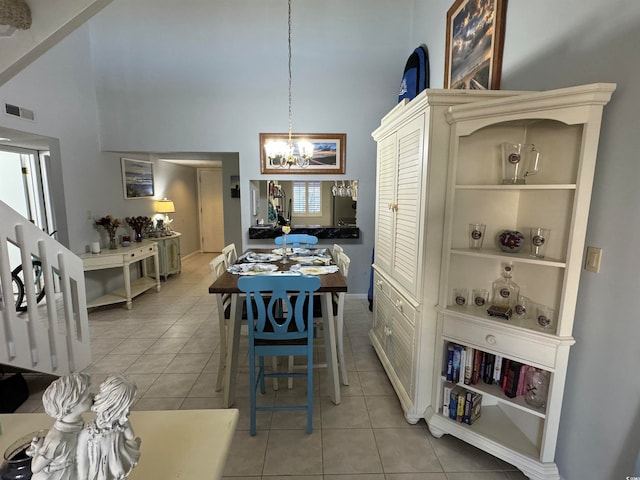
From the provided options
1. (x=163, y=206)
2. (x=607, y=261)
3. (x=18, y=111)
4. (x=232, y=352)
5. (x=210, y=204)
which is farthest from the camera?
(x=210, y=204)

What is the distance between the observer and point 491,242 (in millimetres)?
1838

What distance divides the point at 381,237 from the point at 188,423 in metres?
2.07

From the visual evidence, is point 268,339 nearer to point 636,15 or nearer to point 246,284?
point 246,284

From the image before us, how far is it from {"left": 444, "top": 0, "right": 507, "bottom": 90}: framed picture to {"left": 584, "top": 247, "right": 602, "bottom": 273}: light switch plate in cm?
124

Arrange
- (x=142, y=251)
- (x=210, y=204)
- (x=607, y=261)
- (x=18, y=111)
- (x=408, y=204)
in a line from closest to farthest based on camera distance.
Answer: (x=607, y=261), (x=408, y=204), (x=18, y=111), (x=142, y=251), (x=210, y=204)

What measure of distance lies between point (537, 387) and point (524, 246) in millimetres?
729

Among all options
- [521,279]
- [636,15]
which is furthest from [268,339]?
[636,15]

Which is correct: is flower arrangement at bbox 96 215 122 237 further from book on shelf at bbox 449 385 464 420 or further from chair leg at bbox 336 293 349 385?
book on shelf at bbox 449 385 464 420

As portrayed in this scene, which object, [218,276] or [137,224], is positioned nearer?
[218,276]

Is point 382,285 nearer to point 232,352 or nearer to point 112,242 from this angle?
point 232,352

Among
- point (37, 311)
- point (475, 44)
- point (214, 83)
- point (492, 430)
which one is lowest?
point (492, 430)

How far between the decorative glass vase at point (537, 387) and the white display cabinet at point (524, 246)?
0.14ft

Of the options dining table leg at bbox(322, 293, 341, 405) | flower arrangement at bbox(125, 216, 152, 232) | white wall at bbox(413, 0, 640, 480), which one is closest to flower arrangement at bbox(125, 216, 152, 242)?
flower arrangement at bbox(125, 216, 152, 232)

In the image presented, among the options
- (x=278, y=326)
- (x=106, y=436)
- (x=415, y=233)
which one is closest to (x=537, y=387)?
(x=415, y=233)
